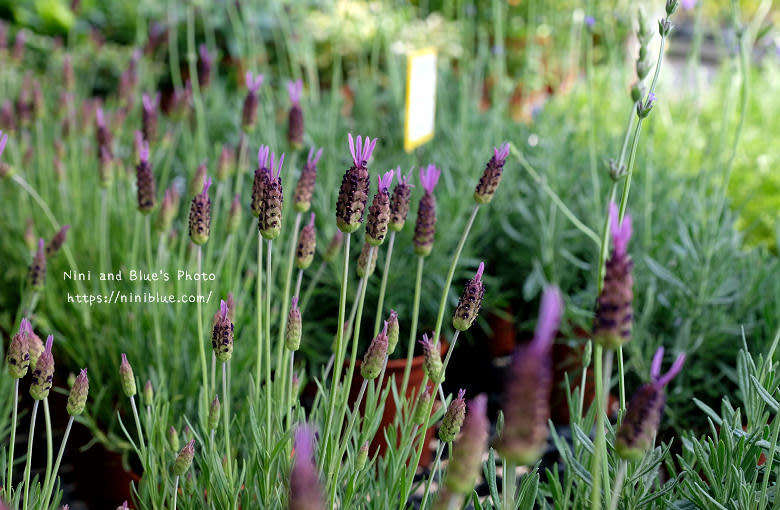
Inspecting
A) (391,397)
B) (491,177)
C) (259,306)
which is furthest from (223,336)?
(391,397)

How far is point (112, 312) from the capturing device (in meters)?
1.30

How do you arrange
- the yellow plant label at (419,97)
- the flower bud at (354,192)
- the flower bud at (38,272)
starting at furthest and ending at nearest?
the yellow plant label at (419,97), the flower bud at (38,272), the flower bud at (354,192)

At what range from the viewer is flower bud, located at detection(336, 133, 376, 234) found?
0.66m

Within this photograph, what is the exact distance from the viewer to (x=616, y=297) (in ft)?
1.63

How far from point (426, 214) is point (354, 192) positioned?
0.11 meters

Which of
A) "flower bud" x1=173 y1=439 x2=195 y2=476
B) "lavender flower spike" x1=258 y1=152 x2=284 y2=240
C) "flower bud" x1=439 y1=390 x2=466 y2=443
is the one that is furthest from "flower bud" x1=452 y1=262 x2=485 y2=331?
"flower bud" x1=173 y1=439 x2=195 y2=476

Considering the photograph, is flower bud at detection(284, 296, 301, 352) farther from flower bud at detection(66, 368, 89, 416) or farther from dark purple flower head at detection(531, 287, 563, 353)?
dark purple flower head at detection(531, 287, 563, 353)

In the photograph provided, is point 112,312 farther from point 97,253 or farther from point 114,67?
point 114,67

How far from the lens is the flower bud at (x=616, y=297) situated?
49cm

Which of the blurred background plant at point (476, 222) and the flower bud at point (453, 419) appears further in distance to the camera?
the blurred background plant at point (476, 222)

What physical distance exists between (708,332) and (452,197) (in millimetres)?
540

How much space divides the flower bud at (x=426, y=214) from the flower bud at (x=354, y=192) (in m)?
0.09

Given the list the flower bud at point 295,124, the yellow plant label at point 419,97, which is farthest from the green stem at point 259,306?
the yellow plant label at point 419,97

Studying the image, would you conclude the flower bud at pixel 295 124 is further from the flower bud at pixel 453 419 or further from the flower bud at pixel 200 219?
the flower bud at pixel 453 419
